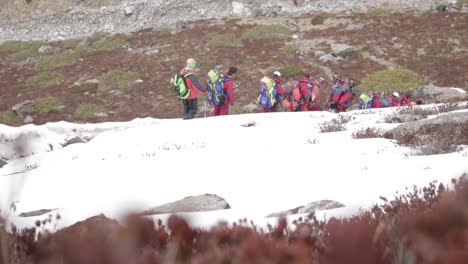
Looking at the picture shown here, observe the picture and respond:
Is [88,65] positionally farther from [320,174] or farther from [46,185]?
[320,174]

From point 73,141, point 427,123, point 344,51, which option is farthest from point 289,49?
point 427,123

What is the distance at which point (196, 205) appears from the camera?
215 inches

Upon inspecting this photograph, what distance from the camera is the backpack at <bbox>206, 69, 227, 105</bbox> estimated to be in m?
16.6

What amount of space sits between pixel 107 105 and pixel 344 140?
1693 cm

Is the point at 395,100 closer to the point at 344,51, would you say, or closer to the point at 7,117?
the point at 344,51

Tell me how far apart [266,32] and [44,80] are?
13729 millimetres

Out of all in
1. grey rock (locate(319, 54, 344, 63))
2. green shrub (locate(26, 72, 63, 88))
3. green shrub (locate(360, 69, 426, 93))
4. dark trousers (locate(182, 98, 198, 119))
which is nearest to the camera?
dark trousers (locate(182, 98, 198, 119))

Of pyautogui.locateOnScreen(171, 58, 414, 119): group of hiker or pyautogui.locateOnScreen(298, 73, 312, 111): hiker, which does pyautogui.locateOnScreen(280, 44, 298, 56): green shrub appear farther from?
pyautogui.locateOnScreen(298, 73, 312, 111): hiker

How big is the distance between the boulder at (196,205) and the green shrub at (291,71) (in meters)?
20.2

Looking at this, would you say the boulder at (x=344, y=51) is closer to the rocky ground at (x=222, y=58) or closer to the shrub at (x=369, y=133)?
the rocky ground at (x=222, y=58)

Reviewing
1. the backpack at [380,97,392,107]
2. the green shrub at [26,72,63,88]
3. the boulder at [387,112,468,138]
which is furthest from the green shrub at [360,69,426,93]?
the green shrub at [26,72,63,88]

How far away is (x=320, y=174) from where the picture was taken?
6852mm

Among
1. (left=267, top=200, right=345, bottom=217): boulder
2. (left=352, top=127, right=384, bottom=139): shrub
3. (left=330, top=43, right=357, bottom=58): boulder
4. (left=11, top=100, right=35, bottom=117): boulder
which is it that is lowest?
(left=11, top=100, right=35, bottom=117): boulder

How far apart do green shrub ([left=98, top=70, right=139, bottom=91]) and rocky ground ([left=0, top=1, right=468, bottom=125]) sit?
54mm
